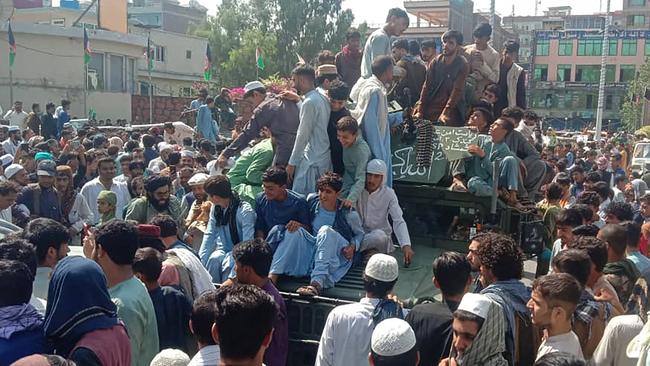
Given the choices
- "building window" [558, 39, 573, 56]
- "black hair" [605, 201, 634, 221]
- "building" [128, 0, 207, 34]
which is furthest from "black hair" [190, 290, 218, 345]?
"building window" [558, 39, 573, 56]

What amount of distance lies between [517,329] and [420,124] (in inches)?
150

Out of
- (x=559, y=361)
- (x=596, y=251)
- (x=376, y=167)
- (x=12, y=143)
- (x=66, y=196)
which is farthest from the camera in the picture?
(x=12, y=143)

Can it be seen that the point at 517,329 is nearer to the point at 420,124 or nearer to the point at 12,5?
the point at 420,124

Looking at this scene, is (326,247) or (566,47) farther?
(566,47)

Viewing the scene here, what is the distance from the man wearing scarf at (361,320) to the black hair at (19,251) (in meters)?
1.73

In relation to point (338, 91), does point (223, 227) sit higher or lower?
lower

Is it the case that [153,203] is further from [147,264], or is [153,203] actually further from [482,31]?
[482,31]

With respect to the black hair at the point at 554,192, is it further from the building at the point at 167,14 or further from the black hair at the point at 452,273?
the building at the point at 167,14

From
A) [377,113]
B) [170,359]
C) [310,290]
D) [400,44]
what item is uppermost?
[400,44]

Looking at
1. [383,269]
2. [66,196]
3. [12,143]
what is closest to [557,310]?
[383,269]

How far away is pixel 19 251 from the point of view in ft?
13.0

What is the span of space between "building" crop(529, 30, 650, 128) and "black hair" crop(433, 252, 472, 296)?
66.5 m

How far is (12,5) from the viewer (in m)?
39.2

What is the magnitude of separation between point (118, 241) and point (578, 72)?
71789 mm
